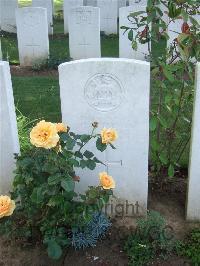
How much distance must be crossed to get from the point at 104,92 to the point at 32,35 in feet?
Answer: 19.0

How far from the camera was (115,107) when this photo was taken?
3.43m

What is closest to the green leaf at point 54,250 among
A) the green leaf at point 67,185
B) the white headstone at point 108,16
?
the green leaf at point 67,185

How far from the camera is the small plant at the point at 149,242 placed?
3.33 meters

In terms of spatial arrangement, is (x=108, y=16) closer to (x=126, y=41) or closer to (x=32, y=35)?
(x=126, y=41)

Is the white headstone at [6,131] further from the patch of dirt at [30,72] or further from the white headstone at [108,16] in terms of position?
the white headstone at [108,16]

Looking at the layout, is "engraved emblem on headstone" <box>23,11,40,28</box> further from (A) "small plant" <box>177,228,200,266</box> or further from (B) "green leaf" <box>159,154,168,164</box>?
(A) "small plant" <box>177,228,200,266</box>

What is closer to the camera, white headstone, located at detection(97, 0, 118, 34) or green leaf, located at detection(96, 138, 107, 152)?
green leaf, located at detection(96, 138, 107, 152)

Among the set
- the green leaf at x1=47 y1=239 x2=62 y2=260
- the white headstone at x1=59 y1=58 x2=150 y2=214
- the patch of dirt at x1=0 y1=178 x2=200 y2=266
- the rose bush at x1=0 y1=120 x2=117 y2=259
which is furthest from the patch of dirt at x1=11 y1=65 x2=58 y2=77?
the green leaf at x1=47 y1=239 x2=62 y2=260

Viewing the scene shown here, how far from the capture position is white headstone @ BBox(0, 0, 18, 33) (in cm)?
1220

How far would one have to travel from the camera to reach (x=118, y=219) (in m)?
3.79

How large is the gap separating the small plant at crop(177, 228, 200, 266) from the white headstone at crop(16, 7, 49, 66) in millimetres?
6167

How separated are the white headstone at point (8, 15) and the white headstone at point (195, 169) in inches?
386

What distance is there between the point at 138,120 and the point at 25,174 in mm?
998

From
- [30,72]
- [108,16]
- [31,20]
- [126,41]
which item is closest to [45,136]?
[30,72]
